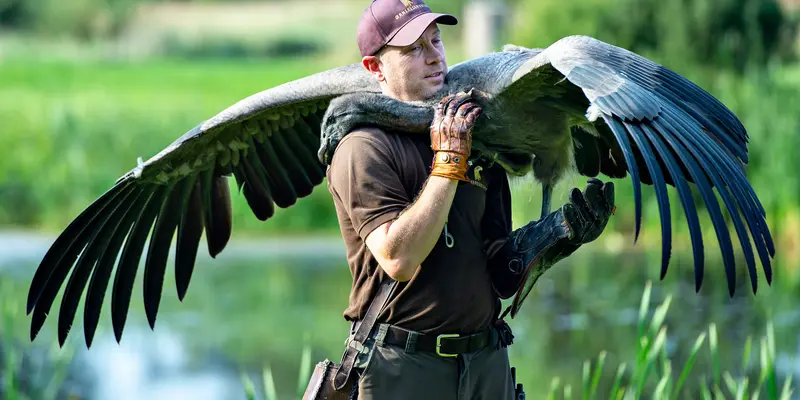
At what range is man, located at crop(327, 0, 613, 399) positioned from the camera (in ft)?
11.0

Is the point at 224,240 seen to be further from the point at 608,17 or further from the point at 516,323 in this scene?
the point at 608,17

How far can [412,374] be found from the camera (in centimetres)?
349

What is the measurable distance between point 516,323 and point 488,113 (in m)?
6.27

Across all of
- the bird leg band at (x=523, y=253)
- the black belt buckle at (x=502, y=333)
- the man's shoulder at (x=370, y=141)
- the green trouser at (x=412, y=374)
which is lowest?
the green trouser at (x=412, y=374)

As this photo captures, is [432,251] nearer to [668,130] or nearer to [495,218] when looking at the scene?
[495,218]

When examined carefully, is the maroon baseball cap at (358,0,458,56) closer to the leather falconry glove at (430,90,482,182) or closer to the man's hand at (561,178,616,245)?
the leather falconry glove at (430,90,482,182)

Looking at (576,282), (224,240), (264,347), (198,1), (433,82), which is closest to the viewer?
(433,82)

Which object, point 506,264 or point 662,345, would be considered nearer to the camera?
point 506,264

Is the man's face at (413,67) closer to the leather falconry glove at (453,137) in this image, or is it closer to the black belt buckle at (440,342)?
the leather falconry glove at (453,137)

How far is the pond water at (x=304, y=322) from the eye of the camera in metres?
8.75

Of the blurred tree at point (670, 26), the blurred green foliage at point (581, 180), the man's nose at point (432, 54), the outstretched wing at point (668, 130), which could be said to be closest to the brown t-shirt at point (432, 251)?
the man's nose at point (432, 54)

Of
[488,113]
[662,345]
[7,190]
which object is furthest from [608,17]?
[488,113]

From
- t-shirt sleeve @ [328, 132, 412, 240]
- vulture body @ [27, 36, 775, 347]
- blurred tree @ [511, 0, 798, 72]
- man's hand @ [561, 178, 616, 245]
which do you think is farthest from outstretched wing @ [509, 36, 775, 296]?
blurred tree @ [511, 0, 798, 72]

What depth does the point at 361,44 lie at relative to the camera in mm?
3566
